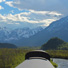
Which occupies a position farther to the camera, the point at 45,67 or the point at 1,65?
the point at 1,65

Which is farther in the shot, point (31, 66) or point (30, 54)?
point (30, 54)

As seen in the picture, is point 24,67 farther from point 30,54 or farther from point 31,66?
point 30,54

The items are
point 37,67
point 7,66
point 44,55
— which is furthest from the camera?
point 7,66

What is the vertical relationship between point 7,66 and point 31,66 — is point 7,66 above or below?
below

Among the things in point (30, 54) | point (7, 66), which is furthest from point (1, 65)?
point (30, 54)

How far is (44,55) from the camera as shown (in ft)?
65.4

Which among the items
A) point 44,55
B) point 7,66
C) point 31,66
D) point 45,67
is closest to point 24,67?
point 31,66

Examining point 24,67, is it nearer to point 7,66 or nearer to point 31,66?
point 31,66

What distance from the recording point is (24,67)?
39.3 feet

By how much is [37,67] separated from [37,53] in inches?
338

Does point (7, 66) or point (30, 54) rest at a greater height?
point (30, 54)

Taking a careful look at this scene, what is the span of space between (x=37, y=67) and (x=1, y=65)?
19147mm

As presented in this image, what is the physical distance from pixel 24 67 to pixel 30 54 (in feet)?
28.9

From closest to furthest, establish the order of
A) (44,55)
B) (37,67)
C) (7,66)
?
(37,67) → (44,55) → (7,66)
